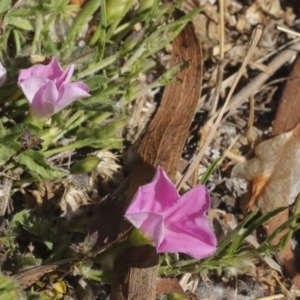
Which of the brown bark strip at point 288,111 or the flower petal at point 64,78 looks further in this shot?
the brown bark strip at point 288,111

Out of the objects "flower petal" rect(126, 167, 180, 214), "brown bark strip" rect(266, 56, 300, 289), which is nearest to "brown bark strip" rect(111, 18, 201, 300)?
"flower petal" rect(126, 167, 180, 214)

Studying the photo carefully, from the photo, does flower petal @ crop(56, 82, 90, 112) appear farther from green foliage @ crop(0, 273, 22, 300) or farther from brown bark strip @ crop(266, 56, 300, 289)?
brown bark strip @ crop(266, 56, 300, 289)

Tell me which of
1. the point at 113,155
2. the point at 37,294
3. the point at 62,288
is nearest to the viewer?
the point at 37,294

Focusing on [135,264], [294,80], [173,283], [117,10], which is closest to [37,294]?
[135,264]

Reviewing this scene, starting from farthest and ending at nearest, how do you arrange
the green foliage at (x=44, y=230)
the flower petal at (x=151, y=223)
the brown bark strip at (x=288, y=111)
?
the brown bark strip at (x=288, y=111), the green foliage at (x=44, y=230), the flower petal at (x=151, y=223)

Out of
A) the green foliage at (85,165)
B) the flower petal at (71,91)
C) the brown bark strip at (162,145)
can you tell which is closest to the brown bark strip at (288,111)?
the brown bark strip at (162,145)

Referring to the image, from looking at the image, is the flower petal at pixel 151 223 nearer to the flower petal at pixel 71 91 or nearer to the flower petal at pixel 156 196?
the flower petal at pixel 156 196

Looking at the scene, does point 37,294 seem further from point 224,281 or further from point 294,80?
point 294,80

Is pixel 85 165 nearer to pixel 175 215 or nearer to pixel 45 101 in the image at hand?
pixel 45 101
